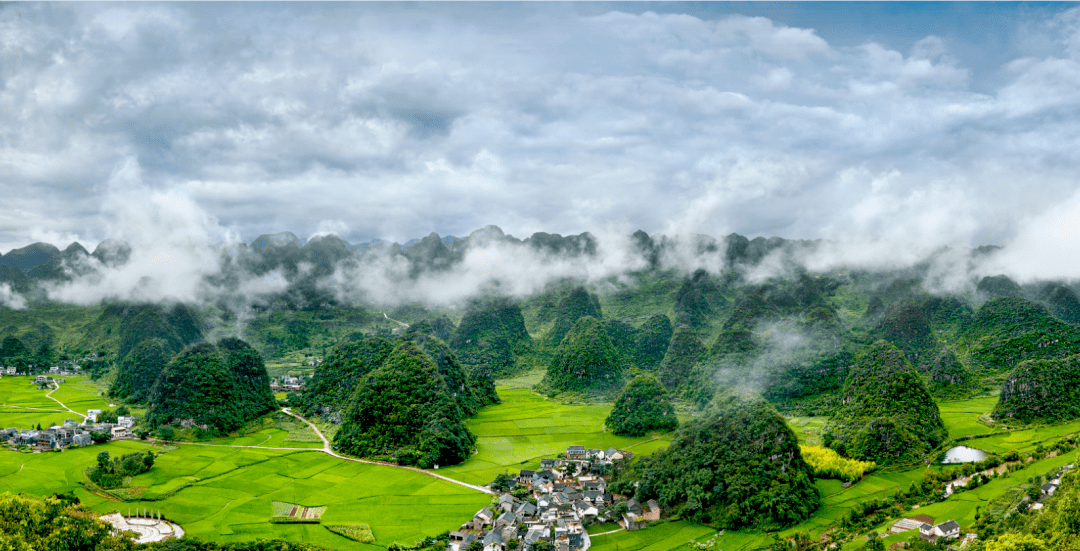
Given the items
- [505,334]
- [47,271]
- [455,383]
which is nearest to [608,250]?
[505,334]

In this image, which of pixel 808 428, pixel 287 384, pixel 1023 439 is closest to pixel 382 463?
pixel 287 384

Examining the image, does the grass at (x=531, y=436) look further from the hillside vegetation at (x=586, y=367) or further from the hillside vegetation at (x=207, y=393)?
the hillside vegetation at (x=207, y=393)

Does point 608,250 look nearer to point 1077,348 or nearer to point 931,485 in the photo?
point 1077,348

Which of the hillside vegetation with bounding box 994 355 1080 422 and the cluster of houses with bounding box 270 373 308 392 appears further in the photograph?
the cluster of houses with bounding box 270 373 308 392

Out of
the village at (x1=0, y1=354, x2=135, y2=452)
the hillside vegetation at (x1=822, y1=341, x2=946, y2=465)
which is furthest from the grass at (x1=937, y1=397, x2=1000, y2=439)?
the village at (x1=0, y1=354, x2=135, y2=452)

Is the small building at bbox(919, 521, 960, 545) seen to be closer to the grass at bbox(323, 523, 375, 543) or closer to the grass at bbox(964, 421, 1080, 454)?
the grass at bbox(964, 421, 1080, 454)

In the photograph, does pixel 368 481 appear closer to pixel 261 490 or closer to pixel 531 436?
A: pixel 261 490

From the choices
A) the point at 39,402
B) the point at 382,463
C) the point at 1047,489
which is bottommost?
the point at 382,463

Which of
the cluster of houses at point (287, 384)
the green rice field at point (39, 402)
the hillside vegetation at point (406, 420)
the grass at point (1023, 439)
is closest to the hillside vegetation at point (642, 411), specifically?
the hillside vegetation at point (406, 420)
